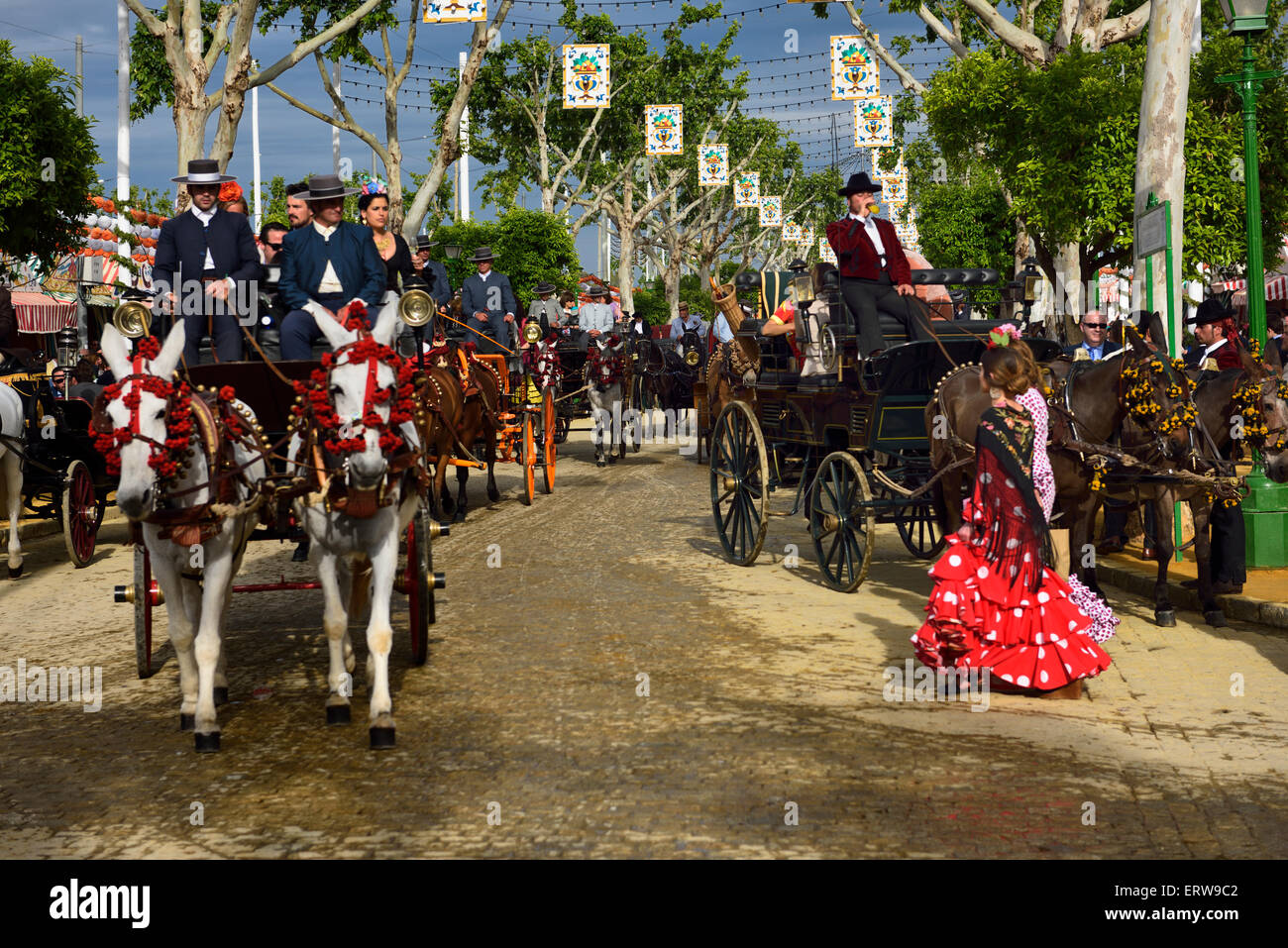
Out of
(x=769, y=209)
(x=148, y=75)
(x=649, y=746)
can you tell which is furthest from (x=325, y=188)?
(x=769, y=209)

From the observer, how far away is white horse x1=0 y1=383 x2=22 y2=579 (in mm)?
12586

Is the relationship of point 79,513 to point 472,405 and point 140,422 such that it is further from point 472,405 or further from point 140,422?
point 140,422

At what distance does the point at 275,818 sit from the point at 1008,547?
413cm

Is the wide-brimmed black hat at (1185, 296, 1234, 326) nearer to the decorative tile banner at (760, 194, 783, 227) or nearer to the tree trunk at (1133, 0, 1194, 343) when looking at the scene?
the tree trunk at (1133, 0, 1194, 343)

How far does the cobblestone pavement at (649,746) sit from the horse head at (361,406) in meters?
1.38

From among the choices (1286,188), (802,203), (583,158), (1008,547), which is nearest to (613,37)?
(583,158)

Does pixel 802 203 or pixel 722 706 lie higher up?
pixel 802 203

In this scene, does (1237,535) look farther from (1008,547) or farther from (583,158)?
(583,158)

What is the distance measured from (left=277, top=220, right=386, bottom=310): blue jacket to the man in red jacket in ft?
12.9

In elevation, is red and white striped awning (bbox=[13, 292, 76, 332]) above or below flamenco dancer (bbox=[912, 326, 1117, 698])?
above

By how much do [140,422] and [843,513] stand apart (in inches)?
231

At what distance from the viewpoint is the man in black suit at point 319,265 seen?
8.95 meters

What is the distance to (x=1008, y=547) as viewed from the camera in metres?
7.80

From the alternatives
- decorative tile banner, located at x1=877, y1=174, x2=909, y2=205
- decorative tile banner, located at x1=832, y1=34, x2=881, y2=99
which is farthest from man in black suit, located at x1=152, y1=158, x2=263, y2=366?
decorative tile banner, located at x1=877, y1=174, x2=909, y2=205
